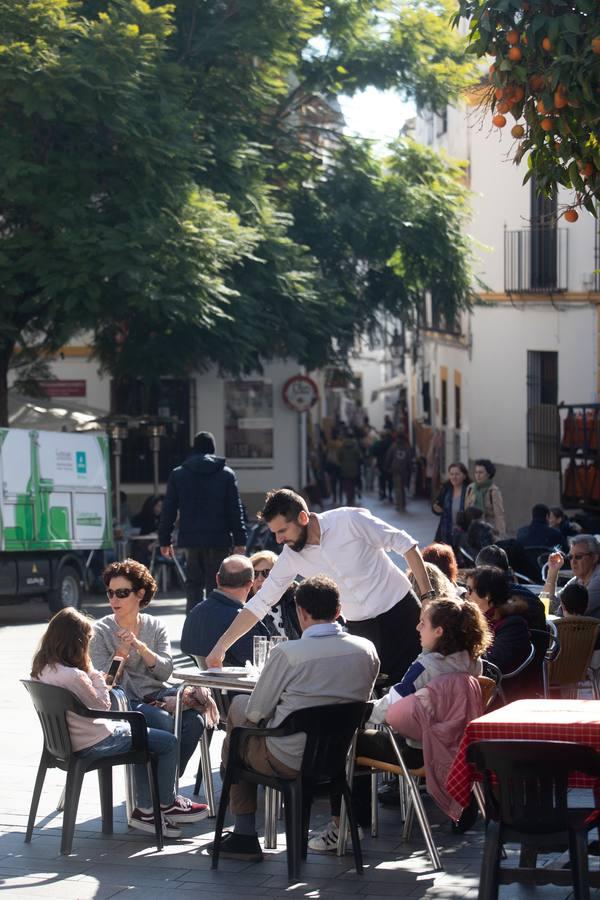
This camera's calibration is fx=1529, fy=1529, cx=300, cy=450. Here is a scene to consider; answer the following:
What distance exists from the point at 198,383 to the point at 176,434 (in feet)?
3.90

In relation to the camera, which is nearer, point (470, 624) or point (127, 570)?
point (470, 624)

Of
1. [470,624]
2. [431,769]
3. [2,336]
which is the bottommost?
[431,769]

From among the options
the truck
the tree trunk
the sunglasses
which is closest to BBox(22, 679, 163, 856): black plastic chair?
the sunglasses

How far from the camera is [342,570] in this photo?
8.34 m

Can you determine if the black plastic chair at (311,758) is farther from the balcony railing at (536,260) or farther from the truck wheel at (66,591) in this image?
the balcony railing at (536,260)

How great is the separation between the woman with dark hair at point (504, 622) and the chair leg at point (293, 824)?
69.5 inches

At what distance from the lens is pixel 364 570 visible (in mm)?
8398

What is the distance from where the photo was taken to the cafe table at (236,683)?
750cm

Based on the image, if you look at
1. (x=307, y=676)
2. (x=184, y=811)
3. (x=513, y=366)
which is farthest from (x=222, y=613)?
(x=513, y=366)

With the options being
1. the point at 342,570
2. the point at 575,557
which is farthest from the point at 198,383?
the point at 342,570

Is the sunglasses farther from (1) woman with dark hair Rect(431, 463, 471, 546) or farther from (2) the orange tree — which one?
(1) woman with dark hair Rect(431, 463, 471, 546)

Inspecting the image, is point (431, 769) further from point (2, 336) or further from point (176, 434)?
point (176, 434)

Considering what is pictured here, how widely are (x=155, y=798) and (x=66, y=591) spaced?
1171 centimetres

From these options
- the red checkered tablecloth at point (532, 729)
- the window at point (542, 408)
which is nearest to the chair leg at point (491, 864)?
the red checkered tablecloth at point (532, 729)
